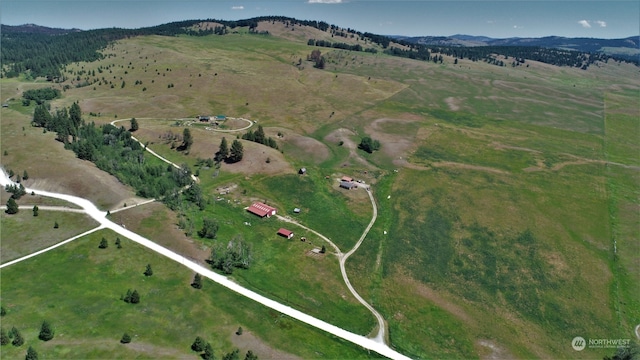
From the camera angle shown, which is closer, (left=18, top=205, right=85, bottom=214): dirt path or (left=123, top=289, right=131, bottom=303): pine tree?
(left=123, top=289, right=131, bottom=303): pine tree

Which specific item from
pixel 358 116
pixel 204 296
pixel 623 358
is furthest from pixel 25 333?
pixel 358 116

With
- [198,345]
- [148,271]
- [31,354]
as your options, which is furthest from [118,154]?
[198,345]

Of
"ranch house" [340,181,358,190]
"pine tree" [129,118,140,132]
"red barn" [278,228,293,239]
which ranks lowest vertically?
"red barn" [278,228,293,239]

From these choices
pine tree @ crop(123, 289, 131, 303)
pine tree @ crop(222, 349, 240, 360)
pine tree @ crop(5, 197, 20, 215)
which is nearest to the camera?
pine tree @ crop(222, 349, 240, 360)

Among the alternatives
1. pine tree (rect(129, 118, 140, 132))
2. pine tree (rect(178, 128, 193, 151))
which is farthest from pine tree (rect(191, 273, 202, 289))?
pine tree (rect(129, 118, 140, 132))

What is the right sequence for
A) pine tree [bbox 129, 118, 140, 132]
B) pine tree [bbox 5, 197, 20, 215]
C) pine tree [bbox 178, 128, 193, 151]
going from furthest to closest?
pine tree [bbox 129, 118, 140, 132] → pine tree [bbox 178, 128, 193, 151] → pine tree [bbox 5, 197, 20, 215]

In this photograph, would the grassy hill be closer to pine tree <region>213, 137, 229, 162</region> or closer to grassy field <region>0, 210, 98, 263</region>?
pine tree <region>213, 137, 229, 162</region>

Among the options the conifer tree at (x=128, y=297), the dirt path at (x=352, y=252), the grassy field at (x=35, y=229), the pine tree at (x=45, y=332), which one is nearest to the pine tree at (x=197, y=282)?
the conifer tree at (x=128, y=297)

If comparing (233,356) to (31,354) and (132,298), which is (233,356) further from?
(31,354)

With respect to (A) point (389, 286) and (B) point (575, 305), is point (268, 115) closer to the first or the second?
(A) point (389, 286)
